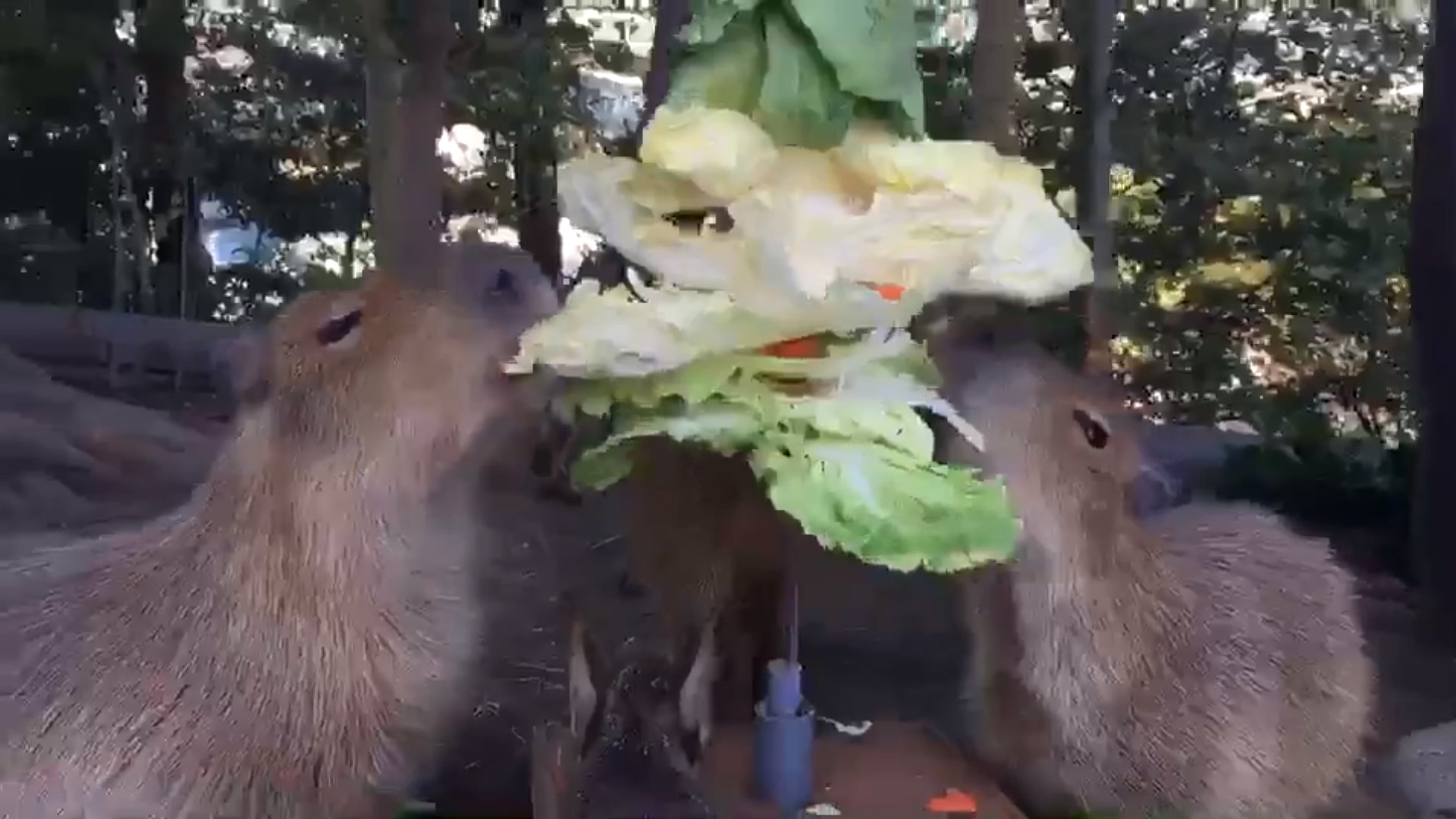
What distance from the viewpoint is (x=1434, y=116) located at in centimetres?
110

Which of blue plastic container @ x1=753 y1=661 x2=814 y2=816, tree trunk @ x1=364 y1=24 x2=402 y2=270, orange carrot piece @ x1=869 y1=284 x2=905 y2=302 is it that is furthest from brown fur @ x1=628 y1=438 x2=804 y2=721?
tree trunk @ x1=364 y1=24 x2=402 y2=270

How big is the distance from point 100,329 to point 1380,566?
985 millimetres

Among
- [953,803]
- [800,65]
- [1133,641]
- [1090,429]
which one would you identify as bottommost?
[953,803]

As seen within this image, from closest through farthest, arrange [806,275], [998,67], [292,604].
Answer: [806,275], [292,604], [998,67]

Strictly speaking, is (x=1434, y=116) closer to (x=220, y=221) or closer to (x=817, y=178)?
(x=817, y=178)

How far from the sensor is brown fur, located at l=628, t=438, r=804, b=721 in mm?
853

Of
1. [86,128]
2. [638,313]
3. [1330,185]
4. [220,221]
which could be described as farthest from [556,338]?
[1330,185]

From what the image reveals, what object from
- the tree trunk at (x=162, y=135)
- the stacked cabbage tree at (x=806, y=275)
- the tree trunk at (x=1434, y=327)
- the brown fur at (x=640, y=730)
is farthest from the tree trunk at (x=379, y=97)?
the tree trunk at (x=1434, y=327)

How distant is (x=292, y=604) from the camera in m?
0.92

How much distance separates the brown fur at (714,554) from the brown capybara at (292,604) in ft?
0.33

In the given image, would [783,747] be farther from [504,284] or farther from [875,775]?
[504,284]

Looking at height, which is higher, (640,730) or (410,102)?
(410,102)

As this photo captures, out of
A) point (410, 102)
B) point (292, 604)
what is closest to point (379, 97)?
point (410, 102)

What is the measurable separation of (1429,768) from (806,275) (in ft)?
2.24
